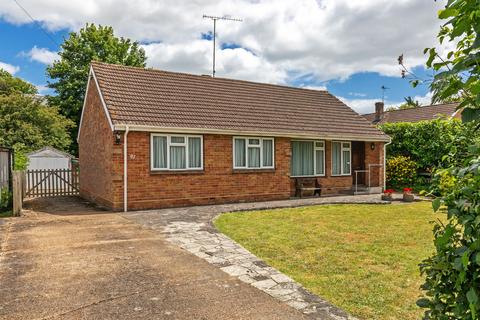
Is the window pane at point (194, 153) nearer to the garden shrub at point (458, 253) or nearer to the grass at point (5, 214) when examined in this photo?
the grass at point (5, 214)

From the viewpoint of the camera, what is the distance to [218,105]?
53.1ft

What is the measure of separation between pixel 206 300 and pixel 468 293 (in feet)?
11.1

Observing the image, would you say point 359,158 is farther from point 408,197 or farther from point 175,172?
point 175,172

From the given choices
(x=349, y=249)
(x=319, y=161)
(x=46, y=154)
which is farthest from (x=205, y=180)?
(x=46, y=154)

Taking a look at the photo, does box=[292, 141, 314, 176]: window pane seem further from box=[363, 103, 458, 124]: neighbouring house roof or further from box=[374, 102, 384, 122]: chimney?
box=[374, 102, 384, 122]: chimney

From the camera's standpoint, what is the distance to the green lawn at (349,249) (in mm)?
4832

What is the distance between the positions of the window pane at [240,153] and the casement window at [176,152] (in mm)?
1575

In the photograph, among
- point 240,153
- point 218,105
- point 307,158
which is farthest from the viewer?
point 307,158

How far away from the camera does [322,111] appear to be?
19.6 metres

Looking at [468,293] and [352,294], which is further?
[352,294]

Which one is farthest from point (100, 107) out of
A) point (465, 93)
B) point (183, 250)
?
point (465, 93)

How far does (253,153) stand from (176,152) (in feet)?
11.0

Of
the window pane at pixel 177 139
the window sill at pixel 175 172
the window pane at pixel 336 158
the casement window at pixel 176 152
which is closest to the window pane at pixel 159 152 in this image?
the casement window at pixel 176 152

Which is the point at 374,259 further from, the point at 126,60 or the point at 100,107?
the point at 126,60
